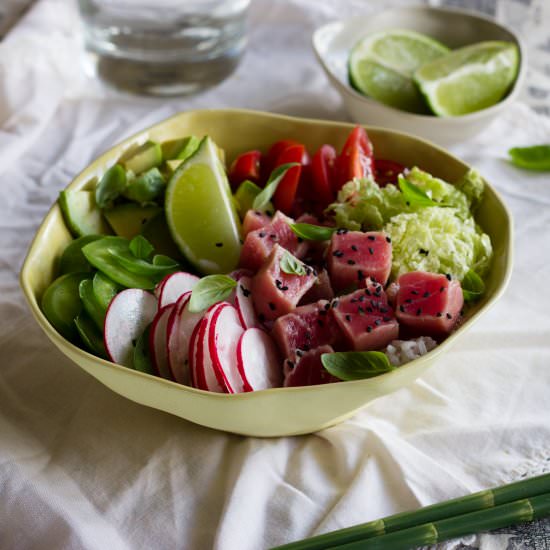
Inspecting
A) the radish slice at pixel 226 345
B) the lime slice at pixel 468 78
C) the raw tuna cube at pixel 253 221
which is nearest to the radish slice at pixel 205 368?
the radish slice at pixel 226 345

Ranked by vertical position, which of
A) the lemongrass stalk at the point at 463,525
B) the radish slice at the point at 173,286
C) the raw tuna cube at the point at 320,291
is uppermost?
the radish slice at the point at 173,286

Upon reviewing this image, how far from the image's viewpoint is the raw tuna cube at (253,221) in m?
1.96

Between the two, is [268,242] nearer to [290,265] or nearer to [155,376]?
[290,265]

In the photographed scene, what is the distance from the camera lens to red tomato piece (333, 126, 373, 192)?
2.05m

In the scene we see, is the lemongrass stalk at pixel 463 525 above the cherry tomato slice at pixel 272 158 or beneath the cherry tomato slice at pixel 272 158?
beneath

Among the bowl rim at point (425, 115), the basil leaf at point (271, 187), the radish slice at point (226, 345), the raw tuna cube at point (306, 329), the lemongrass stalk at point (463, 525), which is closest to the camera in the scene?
the lemongrass stalk at point (463, 525)

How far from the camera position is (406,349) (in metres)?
1.61

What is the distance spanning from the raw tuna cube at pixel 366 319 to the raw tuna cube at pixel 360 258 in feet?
0.25

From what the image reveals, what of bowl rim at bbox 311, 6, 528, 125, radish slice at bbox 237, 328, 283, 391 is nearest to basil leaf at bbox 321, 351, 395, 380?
radish slice at bbox 237, 328, 283, 391

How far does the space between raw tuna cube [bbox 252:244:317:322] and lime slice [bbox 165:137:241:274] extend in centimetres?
21

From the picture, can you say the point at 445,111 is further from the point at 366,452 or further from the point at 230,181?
the point at 366,452

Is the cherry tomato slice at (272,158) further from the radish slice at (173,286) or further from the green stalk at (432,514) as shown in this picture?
the green stalk at (432,514)

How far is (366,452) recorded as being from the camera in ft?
5.57

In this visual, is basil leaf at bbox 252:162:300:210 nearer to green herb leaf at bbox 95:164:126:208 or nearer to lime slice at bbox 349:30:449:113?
green herb leaf at bbox 95:164:126:208
